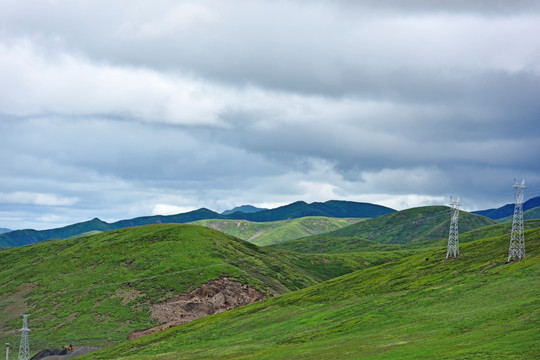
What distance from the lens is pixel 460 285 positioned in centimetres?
11825

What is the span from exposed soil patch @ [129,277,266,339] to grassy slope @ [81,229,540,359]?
2152 centimetres

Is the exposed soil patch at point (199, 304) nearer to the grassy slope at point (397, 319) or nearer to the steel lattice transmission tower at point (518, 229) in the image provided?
the grassy slope at point (397, 319)

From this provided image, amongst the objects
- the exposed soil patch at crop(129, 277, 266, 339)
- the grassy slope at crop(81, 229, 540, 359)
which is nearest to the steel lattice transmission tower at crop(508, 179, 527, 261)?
the grassy slope at crop(81, 229, 540, 359)

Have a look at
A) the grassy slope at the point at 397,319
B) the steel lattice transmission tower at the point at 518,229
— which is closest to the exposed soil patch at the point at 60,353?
the grassy slope at the point at 397,319

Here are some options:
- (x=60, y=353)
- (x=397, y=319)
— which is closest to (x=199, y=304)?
(x=60, y=353)

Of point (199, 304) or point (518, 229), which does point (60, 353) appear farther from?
point (518, 229)

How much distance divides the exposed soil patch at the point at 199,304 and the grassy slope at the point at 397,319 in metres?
21.5

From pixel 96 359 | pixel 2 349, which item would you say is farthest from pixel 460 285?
pixel 2 349

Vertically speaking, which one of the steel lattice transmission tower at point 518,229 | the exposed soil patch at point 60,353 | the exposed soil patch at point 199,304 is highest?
the steel lattice transmission tower at point 518,229

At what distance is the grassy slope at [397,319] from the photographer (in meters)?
75.5

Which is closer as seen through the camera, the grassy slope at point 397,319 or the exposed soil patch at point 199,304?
the grassy slope at point 397,319

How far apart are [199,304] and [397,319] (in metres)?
100

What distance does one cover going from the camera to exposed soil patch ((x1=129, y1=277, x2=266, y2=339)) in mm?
181750

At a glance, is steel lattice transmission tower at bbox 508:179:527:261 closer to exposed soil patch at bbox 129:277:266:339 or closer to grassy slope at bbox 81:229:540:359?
grassy slope at bbox 81:229:540:359
